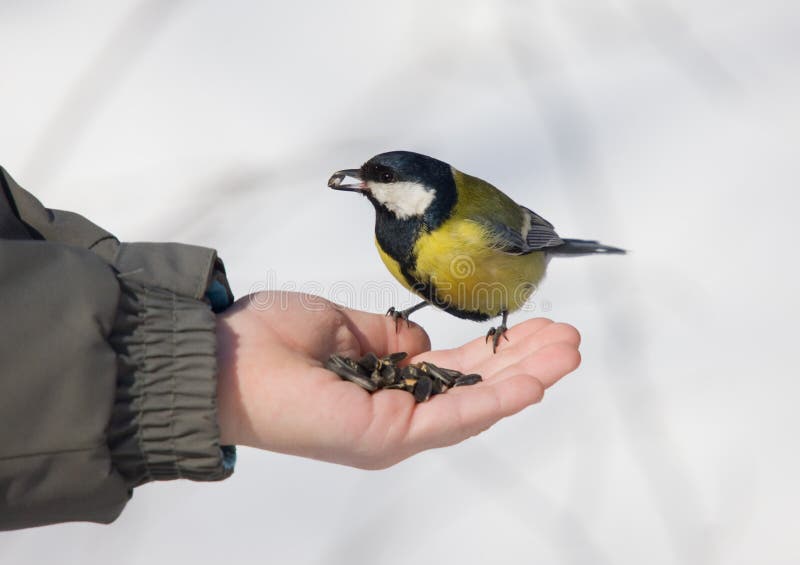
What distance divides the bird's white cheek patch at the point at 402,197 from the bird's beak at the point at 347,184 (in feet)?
0.12

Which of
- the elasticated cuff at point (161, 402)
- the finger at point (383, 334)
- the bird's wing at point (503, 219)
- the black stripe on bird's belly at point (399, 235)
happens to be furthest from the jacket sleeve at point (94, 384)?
the bird's wing at point (503, 219)

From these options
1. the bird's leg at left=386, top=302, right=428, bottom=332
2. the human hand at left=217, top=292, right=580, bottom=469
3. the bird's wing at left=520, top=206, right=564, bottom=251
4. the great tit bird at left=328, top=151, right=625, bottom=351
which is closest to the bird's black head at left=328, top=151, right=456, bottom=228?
the great tit bird at left=328, top=151, right=625, bottom=351

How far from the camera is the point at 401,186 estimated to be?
2307mm

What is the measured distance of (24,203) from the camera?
5.48ft

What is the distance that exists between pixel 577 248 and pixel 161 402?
186cm

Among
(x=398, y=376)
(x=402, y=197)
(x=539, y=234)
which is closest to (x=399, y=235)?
(x=402, y=197)

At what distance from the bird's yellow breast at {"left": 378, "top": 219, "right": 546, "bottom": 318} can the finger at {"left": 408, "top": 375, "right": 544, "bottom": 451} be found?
766 millimetres

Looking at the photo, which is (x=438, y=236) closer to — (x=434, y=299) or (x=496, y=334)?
(x=434, y=299)

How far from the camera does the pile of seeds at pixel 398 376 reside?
179 cm

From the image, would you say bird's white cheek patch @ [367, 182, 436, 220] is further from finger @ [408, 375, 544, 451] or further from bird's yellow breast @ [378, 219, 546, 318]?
finger @ [408, 375, 544, 451]

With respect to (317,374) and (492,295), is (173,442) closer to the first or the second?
(317,374)

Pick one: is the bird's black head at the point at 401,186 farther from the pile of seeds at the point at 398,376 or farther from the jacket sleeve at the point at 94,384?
the jacket sleeve at the point at 94,384

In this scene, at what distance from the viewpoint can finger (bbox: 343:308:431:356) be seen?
2.19 m

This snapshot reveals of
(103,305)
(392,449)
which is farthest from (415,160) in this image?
(103,305)
